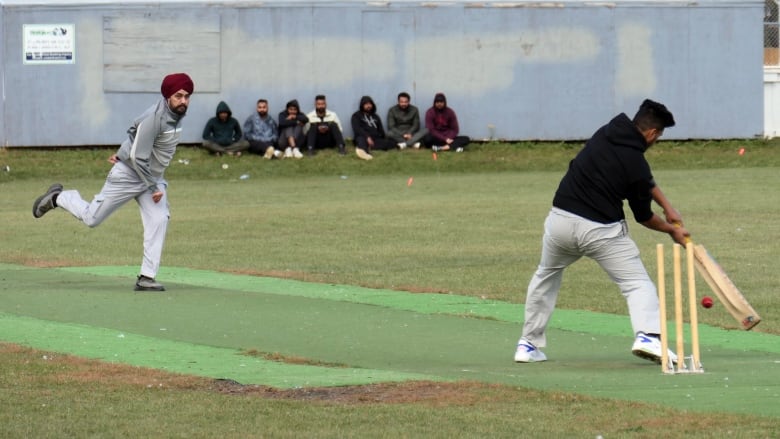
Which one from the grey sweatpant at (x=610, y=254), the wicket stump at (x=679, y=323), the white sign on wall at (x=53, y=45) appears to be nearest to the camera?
the wicket stump at (x=679, y=323)

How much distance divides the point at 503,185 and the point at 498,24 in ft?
25.1

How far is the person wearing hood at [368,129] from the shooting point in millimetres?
33750

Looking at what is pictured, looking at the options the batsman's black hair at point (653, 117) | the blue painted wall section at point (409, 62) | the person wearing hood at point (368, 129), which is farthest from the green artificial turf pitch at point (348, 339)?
the blue painted wall section at point (409, 62)

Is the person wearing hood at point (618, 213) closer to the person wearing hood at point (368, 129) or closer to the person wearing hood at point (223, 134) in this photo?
the person wearing hood at point (368, 129)

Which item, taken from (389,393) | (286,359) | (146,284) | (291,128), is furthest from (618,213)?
(291,128)

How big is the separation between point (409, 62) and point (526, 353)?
25.6 m

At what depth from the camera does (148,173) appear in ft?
45.8

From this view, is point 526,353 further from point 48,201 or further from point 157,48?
point 157,48

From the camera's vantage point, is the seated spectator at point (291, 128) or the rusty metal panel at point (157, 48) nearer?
the seated spectator at point (291, 128)

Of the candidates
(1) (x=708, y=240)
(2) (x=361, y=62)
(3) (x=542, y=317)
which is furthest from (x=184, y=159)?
(3) (x=542, y=317)

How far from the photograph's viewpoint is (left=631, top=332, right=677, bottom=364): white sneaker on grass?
9.59 metres

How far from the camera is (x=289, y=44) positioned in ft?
115

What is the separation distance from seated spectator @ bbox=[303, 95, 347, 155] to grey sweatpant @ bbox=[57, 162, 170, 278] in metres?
19.4

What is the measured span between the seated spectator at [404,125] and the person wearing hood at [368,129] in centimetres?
21
